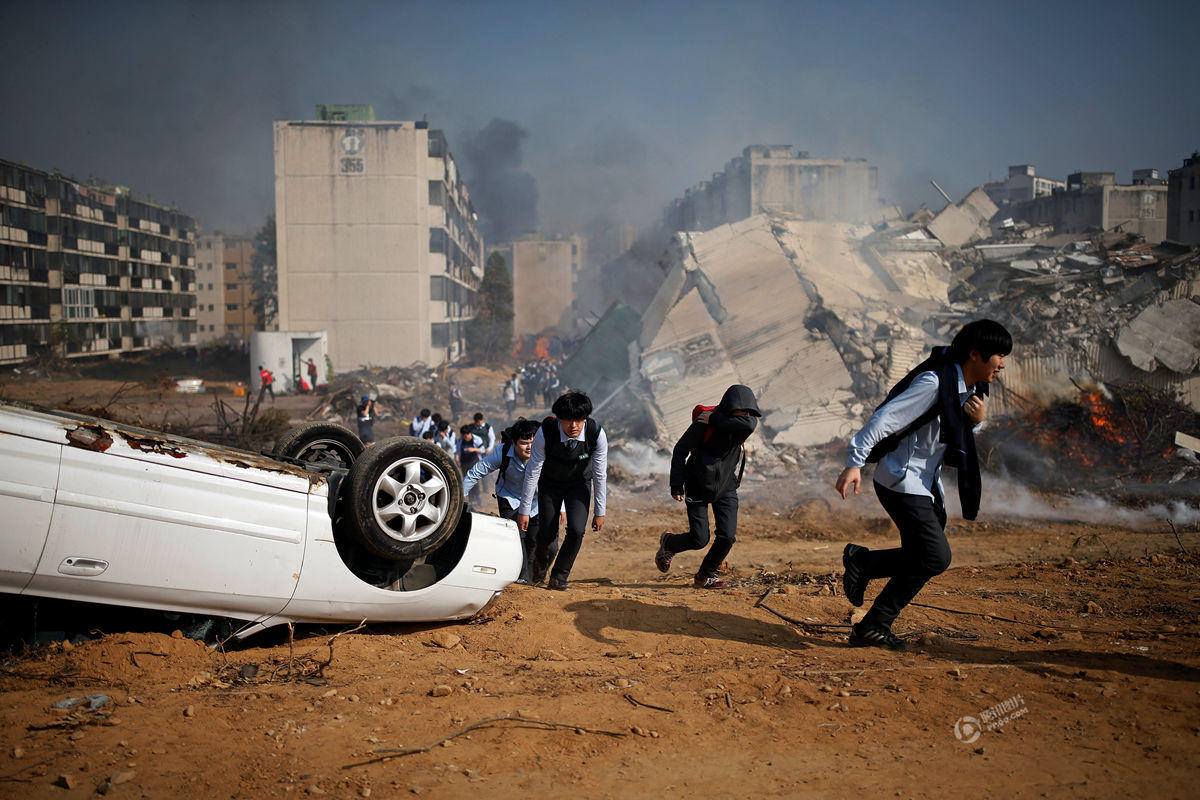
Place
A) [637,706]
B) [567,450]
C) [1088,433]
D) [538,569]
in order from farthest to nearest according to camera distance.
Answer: [1088,433] → [538,569] → [567,450] → [637,706]

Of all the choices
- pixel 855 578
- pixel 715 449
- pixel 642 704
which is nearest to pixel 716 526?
pixel 715 449

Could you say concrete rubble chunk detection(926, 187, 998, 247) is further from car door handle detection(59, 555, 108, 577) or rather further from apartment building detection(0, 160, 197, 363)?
apartment building detection(0, 160, 197, 363)

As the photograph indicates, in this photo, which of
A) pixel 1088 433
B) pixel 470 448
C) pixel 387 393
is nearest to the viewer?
pixel 470 448

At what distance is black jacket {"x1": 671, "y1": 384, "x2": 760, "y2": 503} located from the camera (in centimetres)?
525

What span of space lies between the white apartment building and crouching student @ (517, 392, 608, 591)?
33.0 meters

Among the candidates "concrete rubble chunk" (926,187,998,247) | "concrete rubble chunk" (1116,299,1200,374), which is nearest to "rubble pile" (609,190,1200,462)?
"concrete rubble chunk" (1116,299,1200,374)

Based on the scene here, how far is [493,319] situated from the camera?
45312 millimetres

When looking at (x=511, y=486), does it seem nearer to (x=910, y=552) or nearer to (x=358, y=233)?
(x=910, y=552)

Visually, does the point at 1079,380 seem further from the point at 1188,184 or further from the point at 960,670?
the point at 1188,184

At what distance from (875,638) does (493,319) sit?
140 feet

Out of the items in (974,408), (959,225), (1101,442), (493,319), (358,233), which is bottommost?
(1101,442)

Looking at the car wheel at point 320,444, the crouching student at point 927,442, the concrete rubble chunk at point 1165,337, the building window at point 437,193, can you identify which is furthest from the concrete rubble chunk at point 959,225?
the building window at point 437,193

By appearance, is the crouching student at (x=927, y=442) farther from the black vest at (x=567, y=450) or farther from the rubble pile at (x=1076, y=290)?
the rubble pile at (x=1076, y=290)

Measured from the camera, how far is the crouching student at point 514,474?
5.86 m
